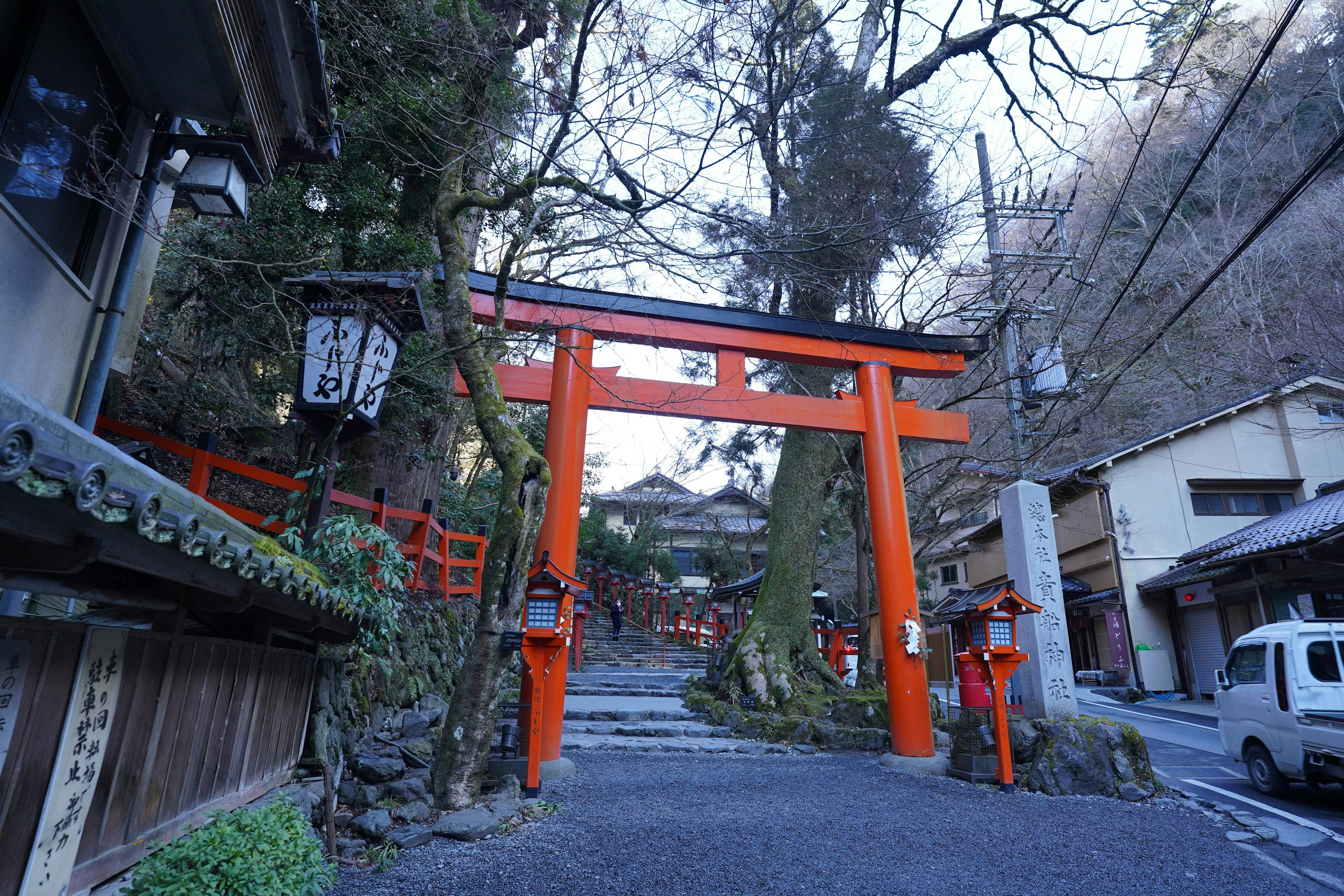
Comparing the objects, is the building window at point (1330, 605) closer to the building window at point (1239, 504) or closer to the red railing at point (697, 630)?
the building window at point (1239, 504)

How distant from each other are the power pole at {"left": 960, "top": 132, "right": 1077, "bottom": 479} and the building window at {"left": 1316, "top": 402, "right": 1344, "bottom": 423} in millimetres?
12065

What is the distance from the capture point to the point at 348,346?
5387 mm

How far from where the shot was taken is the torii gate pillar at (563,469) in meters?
6.98

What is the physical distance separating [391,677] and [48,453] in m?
6.55

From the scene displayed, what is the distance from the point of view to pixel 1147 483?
61.1ft

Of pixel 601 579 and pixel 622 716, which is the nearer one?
pixel 622 716

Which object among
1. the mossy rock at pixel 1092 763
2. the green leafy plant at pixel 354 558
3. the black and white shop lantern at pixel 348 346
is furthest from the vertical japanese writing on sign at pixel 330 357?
the mossy rock at pixel 1092 763

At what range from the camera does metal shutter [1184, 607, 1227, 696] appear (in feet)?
53.4

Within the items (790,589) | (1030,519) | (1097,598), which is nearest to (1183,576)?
(1097,598)

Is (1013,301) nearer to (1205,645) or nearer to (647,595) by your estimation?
(1205,645)

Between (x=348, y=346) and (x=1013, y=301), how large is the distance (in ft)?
29.2

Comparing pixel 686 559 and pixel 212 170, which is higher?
pixel 686 559

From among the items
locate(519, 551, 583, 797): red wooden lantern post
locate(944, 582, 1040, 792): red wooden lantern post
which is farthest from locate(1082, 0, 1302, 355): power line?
locate(519, 551, 583, 797): red wooden lantern post

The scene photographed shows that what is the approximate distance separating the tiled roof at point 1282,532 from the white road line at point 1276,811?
5851 millimetres
